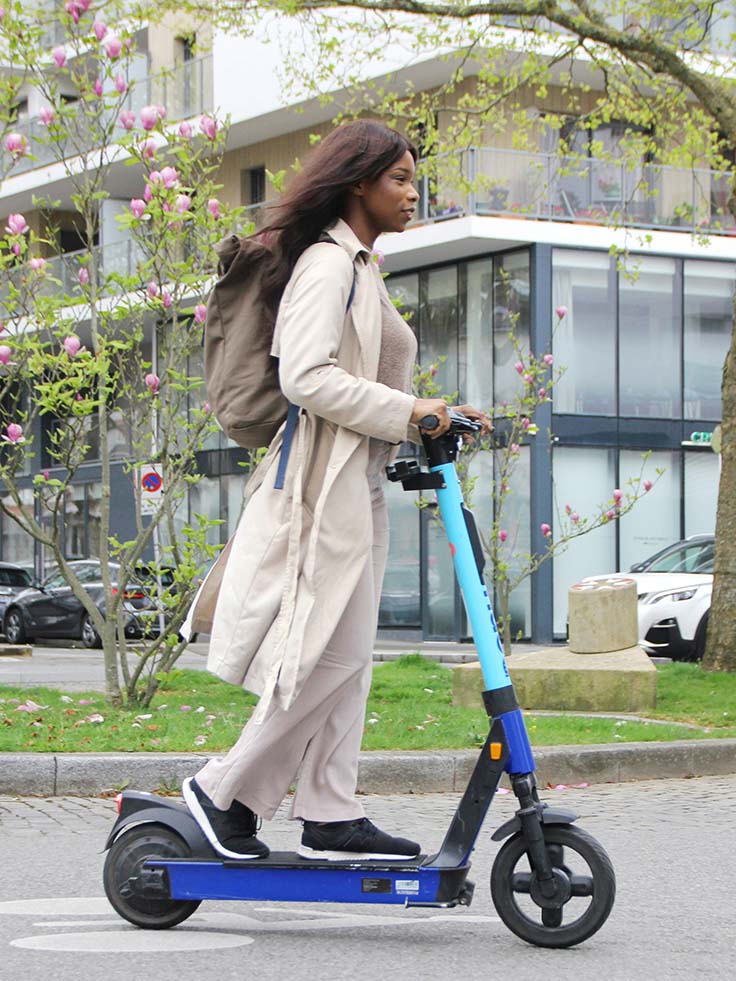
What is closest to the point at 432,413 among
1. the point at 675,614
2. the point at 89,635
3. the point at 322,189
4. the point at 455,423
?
the point at 455,423

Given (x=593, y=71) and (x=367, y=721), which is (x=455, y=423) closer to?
(x=367, y=721)

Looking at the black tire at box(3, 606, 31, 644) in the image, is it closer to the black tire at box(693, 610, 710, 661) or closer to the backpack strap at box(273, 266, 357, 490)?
the black tire at box(693, 610, 710, 661)

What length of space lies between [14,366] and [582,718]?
3.98m

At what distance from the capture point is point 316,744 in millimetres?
4180

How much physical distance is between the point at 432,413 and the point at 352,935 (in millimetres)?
1324

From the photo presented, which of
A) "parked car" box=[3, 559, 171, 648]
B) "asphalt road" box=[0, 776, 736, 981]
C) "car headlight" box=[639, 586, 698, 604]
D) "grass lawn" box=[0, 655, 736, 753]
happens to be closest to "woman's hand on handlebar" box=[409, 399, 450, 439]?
"asphalt road" box=[0, 776, 736, 981]

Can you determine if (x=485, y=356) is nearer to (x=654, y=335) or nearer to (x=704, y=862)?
(x=654, y=335)

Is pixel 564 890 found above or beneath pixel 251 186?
beneath

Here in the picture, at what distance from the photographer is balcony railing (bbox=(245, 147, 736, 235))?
26.2 metres

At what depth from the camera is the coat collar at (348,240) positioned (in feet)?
13.9

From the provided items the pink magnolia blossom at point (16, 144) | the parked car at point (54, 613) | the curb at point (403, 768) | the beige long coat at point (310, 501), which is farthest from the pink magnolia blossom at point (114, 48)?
the parked car at point (54, 613)

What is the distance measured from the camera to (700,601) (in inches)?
728

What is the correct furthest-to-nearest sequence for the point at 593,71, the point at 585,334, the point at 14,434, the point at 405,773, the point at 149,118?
1. the point at 585,334
2. the point at 593,71
3. the point at 14,434
4. the point at 149,118
5. the point at 405,773

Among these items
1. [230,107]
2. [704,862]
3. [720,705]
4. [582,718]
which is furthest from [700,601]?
[230,107]
